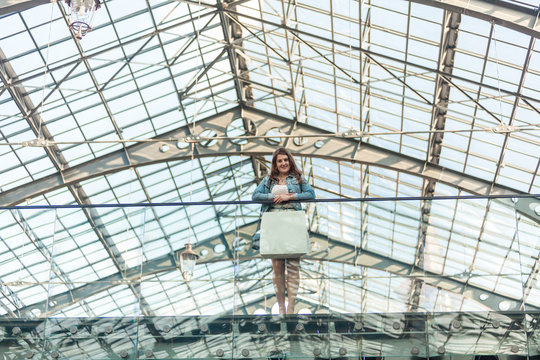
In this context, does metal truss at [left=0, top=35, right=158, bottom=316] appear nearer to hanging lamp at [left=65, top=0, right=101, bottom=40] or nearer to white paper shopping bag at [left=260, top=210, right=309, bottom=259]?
hanging lamp at [left=65, top=0, right=101, bottom=40]

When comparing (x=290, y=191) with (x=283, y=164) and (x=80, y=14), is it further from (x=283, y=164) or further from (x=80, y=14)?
(x=80, y=14)

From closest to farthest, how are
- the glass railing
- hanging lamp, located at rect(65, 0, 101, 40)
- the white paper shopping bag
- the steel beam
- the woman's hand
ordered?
the white paper shopping bag → the glass railing → the woman's hand → hanging lamp, located at rect(65, 0, 101, 40) → the steel beam

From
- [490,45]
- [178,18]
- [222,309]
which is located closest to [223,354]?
[222,309]

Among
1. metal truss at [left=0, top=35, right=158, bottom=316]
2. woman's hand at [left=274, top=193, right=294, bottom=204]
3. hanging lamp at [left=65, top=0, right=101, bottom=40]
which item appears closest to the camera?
woman's hand at [left=274, top=193, right=294, bottom=204]

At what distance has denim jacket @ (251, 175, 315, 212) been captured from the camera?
344 inches

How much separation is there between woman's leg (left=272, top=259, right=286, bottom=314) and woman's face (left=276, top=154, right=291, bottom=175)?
3.55ft

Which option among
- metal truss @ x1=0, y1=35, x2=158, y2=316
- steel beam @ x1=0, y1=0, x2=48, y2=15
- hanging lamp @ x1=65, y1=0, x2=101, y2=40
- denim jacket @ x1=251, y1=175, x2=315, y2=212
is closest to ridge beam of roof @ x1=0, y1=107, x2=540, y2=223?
metal truss @ x1=0, y1=35, x2=158, y2=316

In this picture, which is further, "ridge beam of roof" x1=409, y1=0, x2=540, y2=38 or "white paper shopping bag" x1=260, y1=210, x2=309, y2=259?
"ridge beam of roof" x1=409, y1=0, x2=540, y2=38

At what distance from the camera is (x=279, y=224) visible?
28.7 feet

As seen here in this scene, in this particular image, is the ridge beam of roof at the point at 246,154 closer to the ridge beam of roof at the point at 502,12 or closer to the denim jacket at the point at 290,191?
the ridge beam of roof at the point at 502,12

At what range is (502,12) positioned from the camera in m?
17.7

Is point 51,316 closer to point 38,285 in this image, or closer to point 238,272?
point 38,285

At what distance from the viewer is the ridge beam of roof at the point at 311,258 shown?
877 centimetres

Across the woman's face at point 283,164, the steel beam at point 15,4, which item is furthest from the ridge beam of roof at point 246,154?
the woman's face at point 283,164
